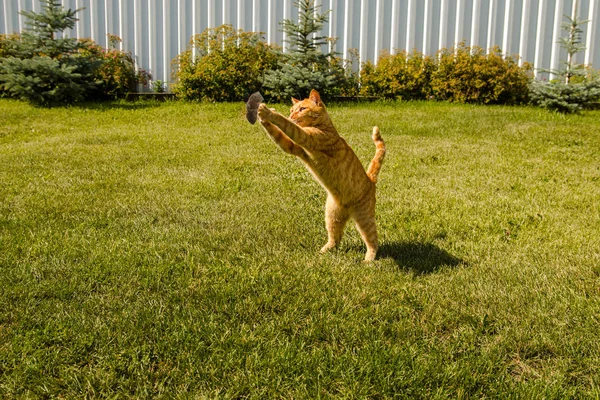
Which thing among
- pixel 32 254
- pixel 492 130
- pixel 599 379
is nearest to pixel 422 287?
pixel 599 379

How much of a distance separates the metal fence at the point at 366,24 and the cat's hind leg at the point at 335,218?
418 inches

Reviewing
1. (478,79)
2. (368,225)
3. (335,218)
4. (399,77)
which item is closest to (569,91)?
(478,79)

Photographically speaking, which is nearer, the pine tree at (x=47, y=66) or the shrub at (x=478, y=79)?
the pine tree at (x=47, y=66)

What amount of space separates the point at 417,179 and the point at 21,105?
363 inches

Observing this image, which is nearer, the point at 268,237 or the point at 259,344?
the point at 259,344

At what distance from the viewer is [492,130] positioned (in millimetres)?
9445

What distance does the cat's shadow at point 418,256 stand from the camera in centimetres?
375

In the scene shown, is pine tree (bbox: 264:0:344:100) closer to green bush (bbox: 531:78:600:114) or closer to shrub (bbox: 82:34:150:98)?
shrub (bbox: 82:34:150:98)

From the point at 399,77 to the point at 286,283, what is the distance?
10372 mm

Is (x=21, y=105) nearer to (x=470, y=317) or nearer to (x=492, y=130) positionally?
(x=492, y=130)

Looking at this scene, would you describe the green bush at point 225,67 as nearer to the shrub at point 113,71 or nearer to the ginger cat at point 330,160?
the shrub at point 113,71

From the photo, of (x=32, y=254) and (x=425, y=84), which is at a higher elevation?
(x=425, y=84)

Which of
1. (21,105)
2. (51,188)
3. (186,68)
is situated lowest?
(51,188)

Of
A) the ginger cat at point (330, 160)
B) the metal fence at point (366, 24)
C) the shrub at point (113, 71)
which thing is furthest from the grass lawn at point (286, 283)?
the metal fence at point (366, 24)
